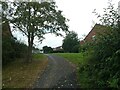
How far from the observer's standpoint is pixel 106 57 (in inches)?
454

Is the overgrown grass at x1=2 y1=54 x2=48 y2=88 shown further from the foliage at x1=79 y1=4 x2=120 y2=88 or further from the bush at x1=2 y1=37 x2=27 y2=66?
the foliage at x1=79 y1=4 x2=120 y2=88

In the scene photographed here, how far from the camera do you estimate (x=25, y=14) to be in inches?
1115

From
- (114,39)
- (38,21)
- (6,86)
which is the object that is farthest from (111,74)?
(38,21)

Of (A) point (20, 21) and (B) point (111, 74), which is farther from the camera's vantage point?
(A) point (20, 21)

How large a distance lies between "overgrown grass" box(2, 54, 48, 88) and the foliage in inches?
321

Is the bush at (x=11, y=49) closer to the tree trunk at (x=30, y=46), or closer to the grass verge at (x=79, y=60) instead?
the tree trunk at (x=30, y=46)

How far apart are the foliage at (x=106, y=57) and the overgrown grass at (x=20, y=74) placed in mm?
8159

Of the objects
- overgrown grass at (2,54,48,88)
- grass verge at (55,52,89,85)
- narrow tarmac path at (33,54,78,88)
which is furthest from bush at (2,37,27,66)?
narrow tarmac path at (33,54,78,88)

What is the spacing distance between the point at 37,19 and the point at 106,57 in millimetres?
17526

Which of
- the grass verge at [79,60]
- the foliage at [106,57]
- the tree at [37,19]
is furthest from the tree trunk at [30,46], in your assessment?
the foliage at [106,57]

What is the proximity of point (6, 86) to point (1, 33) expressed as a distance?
9.88m

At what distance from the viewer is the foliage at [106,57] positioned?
34.9ft

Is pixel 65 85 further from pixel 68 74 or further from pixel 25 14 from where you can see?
pixel 25 14

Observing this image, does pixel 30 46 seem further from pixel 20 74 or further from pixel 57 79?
pixel 57 79
